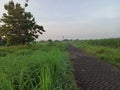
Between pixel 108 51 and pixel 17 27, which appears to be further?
pixel 17 27

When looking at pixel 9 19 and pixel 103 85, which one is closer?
pixel 103 85

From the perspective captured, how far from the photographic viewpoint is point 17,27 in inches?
1766

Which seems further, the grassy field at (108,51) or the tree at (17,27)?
the tree at (17,27)

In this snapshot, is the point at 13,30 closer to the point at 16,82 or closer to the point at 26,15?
the point at 26,15

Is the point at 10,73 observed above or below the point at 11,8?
below

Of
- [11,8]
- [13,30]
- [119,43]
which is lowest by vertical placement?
[119,43]

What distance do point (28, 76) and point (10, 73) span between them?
1.99 ft

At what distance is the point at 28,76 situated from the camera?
5.72m

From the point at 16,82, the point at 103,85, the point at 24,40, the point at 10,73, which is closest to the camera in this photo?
the point at 16,82

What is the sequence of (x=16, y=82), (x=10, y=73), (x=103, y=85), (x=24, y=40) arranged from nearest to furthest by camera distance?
(x=16, y=82), (x=10, y=73), (x=103, y=85), (x=24, y=40)

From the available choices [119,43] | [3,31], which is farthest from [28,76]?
[3,31]

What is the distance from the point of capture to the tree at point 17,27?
44584 mm

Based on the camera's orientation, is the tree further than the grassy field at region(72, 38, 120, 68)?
Yes

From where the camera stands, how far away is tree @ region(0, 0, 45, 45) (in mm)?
44584
